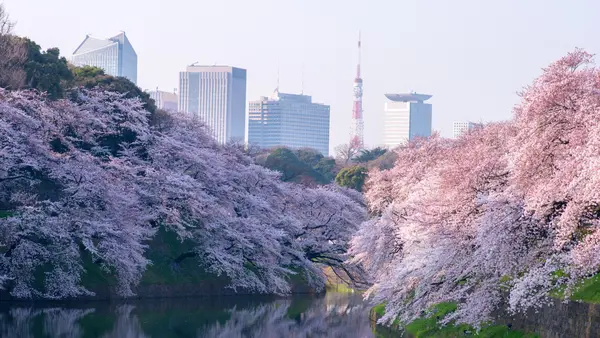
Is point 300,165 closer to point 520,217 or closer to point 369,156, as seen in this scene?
point 369,156

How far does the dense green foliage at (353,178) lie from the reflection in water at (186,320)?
41.2 m

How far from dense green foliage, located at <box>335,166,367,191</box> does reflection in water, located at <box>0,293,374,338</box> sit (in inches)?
1623

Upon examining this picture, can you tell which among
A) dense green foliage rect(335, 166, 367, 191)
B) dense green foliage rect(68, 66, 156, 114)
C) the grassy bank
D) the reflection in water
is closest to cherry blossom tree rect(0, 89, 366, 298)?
dense green foliage rect(68, 66, 156, 114)

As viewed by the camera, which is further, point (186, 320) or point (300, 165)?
point (300, 165)

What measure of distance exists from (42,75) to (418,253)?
26582 millimetres

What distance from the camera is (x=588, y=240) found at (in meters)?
22.3

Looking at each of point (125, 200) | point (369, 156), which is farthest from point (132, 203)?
point (369, 156)

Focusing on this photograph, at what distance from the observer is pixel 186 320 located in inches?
1533

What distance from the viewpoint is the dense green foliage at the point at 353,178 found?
92.4m

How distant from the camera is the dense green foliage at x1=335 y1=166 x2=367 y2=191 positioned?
92438 millimetres

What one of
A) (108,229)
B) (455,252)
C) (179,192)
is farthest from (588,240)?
(179,192)

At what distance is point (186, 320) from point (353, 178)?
182 ft

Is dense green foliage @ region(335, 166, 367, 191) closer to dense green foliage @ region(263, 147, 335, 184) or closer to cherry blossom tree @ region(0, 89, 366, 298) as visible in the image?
dense green foliage @ region(263, 147, 335, 184)

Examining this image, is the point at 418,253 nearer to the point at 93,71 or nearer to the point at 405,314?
the point at 405,314
